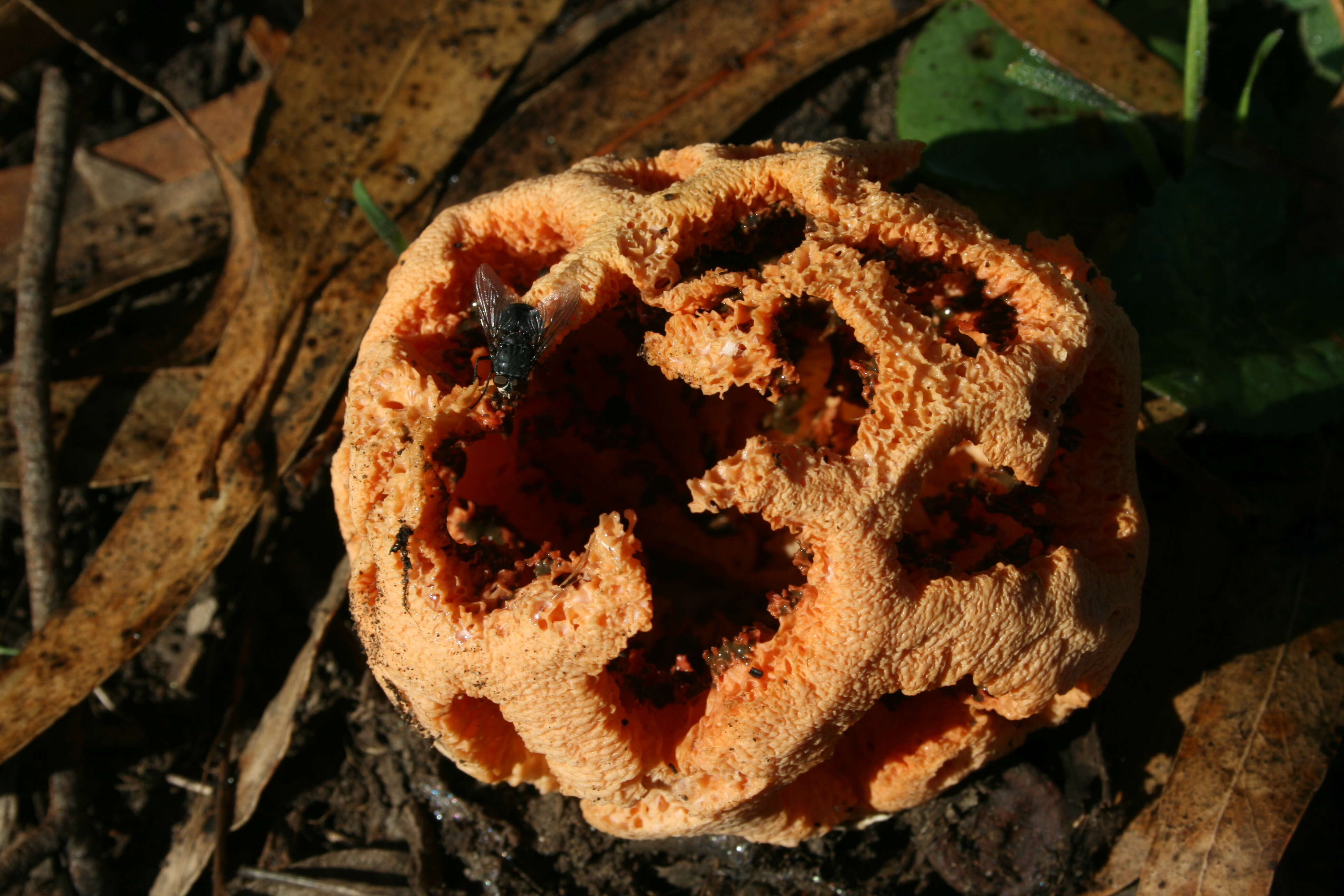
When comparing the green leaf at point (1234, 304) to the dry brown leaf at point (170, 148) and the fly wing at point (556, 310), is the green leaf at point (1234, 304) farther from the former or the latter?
the dry brown leaf at point (170, 148)

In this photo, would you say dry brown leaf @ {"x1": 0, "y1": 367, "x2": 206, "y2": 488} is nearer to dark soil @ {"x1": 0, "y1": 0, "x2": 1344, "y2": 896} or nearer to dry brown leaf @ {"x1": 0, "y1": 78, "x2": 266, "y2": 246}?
dark soil @ {"x1": 0, "y1": 0, "x2": 1344, "y2": 896}

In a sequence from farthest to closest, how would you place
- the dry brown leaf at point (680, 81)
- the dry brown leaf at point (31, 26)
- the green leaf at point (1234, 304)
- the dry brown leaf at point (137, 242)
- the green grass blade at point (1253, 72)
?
the dry brown leaf at point (137, 242) < the dry brown leaf at point (31, 26) < the dry brown leaf at point (680, 81) < the green grass blade at point (1253, 72) < the green leaf at point (1234, 304)

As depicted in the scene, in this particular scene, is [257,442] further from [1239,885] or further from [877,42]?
[1239,885]

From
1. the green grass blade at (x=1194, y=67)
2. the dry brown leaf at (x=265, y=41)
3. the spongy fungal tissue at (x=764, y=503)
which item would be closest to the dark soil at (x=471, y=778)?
the spongy fungal tissue at (x=764, y=503)

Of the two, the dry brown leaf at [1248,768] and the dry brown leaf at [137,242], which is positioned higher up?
the dry brown leaf at [137,242]

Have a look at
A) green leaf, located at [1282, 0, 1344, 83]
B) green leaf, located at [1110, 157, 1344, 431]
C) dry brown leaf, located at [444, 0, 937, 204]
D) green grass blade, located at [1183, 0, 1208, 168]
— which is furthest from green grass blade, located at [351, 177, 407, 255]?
green leaf, located at [1282, 0, 1344, 83]

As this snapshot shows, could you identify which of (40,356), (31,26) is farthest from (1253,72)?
(31,26)
